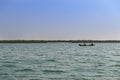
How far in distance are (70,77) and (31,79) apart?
9.69ft

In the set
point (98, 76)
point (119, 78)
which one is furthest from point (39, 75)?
point (119, 78)

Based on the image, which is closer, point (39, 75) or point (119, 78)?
point (119, 78)

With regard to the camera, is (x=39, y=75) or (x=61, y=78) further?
(x=39, y=75)

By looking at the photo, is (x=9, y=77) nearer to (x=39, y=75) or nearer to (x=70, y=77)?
(x=39, y=75)

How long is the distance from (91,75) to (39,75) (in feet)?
13.2

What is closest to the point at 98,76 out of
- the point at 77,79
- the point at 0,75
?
the point at 77,79

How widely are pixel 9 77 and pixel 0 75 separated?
3.52 feet

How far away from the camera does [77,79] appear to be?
20.9m

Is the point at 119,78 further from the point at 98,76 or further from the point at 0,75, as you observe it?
the point at 0,75

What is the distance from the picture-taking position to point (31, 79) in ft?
68.3

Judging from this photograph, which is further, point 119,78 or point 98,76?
point 98,76

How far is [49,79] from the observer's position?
Answer: 20859mm

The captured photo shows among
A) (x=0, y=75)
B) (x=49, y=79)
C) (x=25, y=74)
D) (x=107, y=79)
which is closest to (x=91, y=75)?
(x=107, y=79)

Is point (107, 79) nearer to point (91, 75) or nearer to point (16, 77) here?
point (91, 75)
